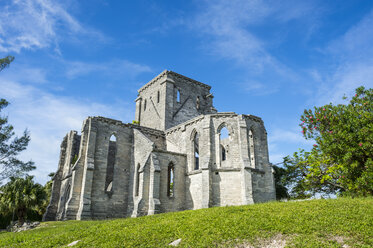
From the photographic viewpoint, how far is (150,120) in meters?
34.4

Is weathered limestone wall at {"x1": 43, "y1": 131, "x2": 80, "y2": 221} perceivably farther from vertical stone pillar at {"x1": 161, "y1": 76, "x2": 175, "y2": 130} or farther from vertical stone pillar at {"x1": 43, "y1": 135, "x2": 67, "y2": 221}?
vertical stone pillar at {"x1": 161, "y1": 76, "x2": 175, "y2": 130}

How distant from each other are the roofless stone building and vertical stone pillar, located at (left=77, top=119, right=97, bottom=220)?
0.07 m

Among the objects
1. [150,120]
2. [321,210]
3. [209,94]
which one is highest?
[209,94]

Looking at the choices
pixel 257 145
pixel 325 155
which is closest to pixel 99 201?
pixel 257 145

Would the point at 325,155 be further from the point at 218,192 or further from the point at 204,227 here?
the point at 204,227

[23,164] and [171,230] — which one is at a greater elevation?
[23,164]

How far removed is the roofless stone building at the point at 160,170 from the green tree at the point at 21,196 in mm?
1722

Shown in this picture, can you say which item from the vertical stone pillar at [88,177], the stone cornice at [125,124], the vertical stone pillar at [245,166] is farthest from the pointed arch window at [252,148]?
the vertical stone pillar at [88,177]

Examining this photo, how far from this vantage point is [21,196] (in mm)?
24969

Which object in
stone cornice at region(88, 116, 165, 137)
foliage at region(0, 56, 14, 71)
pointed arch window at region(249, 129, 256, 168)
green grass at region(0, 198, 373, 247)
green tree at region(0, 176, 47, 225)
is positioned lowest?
green grass at region(0, 198, 373, 247)

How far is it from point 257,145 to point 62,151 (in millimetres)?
18880

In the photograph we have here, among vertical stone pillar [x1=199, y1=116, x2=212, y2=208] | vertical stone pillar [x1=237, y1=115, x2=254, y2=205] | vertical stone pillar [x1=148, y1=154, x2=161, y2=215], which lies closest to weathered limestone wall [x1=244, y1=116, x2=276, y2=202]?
vertical stone pillar [x1=237, y1=115, x2=254, y2=205]

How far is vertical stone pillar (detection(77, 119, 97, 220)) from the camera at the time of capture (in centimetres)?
2206

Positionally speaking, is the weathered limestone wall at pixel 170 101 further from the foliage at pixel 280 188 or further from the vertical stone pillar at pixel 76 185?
the foliage at pixel 280 188
